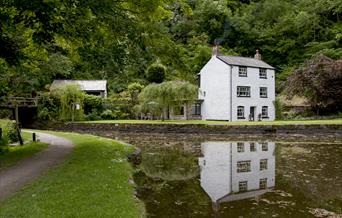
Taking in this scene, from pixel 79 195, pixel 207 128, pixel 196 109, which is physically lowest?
pixel 79 195

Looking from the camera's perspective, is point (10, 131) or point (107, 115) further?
point (107, 115)

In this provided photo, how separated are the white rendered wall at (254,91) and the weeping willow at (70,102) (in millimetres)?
17568

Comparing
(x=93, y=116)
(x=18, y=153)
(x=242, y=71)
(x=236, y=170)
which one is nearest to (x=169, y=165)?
(x=236, y=170)

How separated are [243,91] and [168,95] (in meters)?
10.1

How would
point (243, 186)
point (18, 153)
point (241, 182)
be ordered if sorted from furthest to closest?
point (18, 153), point (241, 182), point (243, 186)

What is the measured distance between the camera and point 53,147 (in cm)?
2256

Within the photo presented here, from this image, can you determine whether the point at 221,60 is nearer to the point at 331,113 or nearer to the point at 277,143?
the point at 331,113

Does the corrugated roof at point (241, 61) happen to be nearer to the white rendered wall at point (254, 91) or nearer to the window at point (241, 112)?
the white rendered wall at point (254, 91)

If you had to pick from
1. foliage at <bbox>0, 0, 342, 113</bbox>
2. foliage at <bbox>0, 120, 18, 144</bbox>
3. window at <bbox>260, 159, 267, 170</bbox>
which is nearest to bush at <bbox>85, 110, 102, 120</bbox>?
foliage at <bbox>0, 0, 342, 113</bbox>

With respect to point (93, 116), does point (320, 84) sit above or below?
above

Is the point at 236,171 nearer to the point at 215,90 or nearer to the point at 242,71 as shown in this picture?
the point at 215,90

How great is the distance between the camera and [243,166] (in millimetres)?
19422

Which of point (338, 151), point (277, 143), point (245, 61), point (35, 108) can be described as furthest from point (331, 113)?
point (35, 108)

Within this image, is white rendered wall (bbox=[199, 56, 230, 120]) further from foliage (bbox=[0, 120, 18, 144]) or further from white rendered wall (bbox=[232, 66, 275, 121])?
foliage (bbox=[0, 120, 18, 144])
